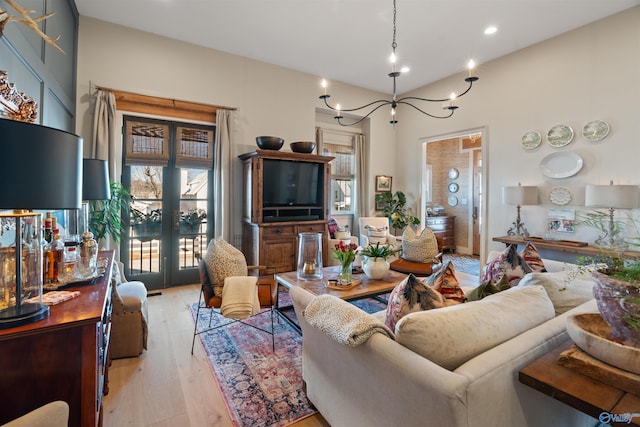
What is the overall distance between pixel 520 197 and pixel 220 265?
4072mm

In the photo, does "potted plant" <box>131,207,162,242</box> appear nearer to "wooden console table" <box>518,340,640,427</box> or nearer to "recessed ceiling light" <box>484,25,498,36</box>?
"wooden console table" <box>518,340,640,427</box>

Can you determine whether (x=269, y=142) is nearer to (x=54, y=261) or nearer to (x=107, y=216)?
(x=107, y=216)

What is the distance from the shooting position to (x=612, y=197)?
3.40 metres

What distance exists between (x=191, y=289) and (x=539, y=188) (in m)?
5.20

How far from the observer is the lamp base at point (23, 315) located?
1.11m

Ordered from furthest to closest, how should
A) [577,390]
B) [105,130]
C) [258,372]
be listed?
[105,130], [258,372], [577,390]

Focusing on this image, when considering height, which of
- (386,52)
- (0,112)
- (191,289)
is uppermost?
(386,52)

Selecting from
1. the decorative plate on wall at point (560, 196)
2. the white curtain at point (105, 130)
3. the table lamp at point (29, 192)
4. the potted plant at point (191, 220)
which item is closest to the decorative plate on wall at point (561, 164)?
the decorative plate on wall at point (560, 196)

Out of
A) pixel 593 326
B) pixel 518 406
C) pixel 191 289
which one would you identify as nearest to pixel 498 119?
pixel 593 326

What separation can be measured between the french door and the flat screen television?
891mm

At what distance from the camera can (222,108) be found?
15.2 feet

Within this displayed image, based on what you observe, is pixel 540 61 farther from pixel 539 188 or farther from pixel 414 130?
pixel 414 130

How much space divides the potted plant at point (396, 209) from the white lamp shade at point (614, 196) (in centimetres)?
291

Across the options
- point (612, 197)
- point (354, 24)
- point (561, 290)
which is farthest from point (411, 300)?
point (354, 24)
